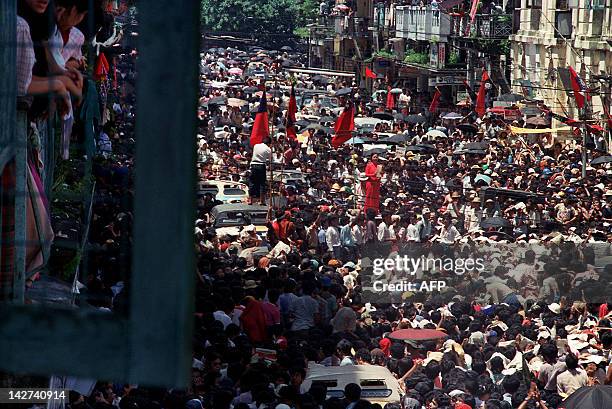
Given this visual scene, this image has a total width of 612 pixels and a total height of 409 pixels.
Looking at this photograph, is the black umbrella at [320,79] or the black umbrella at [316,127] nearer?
the black umbrella at [316,127]

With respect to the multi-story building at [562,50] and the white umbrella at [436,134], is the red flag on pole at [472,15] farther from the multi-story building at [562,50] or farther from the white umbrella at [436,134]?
the white umbrella at [436,134]

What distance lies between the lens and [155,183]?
1.59m

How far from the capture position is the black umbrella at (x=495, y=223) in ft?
65.4

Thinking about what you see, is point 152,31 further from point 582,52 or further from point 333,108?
point 333,108

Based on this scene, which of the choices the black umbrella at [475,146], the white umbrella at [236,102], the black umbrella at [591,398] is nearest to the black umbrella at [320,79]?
the white umbrella at [236,102]

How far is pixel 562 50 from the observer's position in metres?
38.5

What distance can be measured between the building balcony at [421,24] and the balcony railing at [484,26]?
378 mm

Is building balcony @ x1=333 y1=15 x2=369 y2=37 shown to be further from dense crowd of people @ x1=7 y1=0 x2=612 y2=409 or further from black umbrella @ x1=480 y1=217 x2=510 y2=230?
black umbrella @ x1=480 y1=217 x2=510 y2=230

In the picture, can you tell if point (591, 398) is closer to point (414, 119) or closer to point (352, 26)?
point (414, 119)

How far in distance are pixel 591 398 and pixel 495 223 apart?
10.4 metres

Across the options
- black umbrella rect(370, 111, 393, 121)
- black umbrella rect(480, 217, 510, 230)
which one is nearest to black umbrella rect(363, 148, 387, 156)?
black umbrella rect(370, 111, 393, 121)

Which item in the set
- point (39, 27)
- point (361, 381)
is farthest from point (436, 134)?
point (39, 27)

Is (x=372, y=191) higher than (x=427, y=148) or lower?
higher

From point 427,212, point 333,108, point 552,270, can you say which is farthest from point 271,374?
point 333,108
